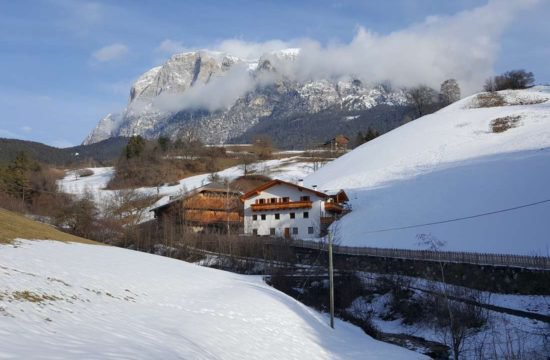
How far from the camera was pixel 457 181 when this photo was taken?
2386 inches

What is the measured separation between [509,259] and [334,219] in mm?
31283

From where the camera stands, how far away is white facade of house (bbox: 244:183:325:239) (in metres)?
65.9

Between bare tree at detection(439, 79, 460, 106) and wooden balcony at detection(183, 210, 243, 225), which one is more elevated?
bare tree at detection(439, 79, 460, 106)

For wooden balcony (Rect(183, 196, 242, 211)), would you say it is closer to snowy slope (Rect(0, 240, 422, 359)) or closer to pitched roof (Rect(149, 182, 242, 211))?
pitched roof (Rect(149, 182, 242, 211))

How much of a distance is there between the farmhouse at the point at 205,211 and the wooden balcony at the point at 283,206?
580 cm

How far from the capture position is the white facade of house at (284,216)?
65.9m

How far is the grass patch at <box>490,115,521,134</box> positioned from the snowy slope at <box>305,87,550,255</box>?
1092 mm

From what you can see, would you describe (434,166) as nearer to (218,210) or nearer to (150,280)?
(218,210)

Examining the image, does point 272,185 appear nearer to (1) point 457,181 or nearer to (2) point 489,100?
(1) point 457,181

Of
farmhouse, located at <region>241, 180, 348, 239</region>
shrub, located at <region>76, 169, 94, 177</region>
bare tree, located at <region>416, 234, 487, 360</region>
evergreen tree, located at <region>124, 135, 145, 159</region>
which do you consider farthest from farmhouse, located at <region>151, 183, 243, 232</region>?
shrub, located at <region>76, 169, 94, 177</region>

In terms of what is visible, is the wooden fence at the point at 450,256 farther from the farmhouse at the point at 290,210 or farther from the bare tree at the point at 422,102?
the bare tree at the point at 422,102

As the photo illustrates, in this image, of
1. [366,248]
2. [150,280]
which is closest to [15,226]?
[150,280]

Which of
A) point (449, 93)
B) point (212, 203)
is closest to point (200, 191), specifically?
point (212, 203)

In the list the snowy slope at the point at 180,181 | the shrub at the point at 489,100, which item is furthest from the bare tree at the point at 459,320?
the shrub at the point at 489,100
